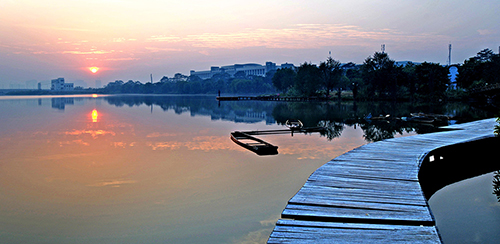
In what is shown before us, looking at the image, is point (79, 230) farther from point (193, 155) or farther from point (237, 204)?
point (193, 155)

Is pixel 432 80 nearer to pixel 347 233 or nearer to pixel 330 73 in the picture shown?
pixel 330 73

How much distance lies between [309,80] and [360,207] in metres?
90.7

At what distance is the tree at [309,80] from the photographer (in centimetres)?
9631

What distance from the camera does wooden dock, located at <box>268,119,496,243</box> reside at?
6.73 m

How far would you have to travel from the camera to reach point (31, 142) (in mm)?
24859

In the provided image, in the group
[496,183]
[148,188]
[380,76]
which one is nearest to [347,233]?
[148,188]

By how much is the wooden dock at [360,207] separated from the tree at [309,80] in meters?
84.6

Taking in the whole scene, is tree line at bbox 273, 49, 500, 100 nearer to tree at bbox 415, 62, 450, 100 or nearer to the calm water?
tree at bbox 415, 62, 450, 100

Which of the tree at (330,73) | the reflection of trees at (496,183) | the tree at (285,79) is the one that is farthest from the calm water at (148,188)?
the tree at (285,79)

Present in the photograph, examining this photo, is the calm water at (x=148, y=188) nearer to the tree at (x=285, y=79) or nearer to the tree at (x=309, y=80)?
the tree at (x=309, y=80)

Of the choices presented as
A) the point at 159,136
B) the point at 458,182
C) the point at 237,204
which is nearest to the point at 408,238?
the point at 237,204

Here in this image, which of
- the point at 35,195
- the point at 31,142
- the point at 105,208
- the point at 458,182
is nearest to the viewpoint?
the point at 105,208

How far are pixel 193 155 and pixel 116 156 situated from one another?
4.00 m

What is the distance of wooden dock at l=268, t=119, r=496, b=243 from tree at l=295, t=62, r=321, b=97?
278 feet
